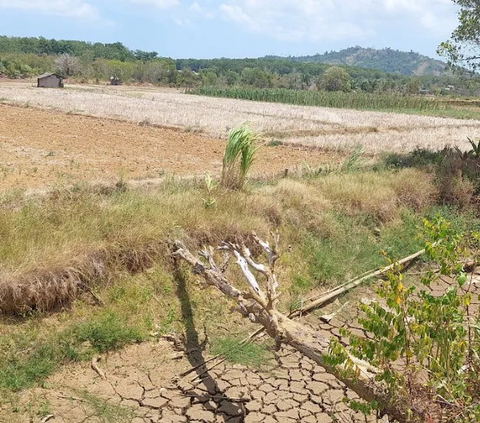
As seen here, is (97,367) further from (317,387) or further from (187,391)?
(317,387)

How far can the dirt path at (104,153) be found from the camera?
10978 millimetres

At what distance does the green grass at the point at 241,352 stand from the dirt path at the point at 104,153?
431cm

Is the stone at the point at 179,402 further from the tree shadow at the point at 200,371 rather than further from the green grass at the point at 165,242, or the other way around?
the green grass at the point at 165,242

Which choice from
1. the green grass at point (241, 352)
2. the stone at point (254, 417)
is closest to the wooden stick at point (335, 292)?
the green grass at point (241, 352)

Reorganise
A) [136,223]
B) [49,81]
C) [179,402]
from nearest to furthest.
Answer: [179,402] < [136,223] < [49,81]

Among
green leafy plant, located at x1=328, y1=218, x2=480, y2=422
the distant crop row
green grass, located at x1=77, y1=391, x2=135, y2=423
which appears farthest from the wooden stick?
the distant crop row

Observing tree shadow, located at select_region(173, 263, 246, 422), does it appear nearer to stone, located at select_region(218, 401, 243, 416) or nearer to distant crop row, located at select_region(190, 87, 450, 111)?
stone, located at select_region(218, 401, 243, 416)

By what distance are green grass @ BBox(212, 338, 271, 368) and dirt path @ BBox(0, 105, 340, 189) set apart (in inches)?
170

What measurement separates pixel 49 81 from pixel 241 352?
42.6 m

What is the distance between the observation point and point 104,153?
14047mm

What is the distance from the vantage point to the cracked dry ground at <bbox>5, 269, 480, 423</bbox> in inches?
165

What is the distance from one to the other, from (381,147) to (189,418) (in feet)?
47.4

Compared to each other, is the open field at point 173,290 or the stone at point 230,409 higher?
the open field at point 173,290

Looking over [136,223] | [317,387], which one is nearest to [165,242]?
[136,223]
